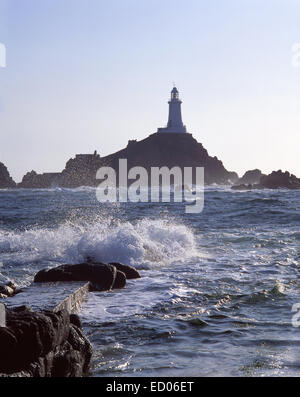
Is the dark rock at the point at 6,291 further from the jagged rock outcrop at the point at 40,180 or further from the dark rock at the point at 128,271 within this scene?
the jagged rock outcrop at the point at 40,180

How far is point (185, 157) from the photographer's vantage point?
350 feet

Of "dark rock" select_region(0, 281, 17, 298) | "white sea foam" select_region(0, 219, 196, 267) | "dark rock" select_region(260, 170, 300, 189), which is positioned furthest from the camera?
"dark rock" select_region(260, 170, 300, 189)

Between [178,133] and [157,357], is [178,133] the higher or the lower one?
the higher one

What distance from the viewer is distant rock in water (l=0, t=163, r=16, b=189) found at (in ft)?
301

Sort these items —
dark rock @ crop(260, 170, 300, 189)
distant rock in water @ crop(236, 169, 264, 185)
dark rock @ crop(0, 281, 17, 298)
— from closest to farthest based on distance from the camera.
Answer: dark rock @ crop(0, 281, 17, 298)
dark rock @ crop(260, 170, 300, 189)
distant rock in water @ crop(236, 169, 264, 185)

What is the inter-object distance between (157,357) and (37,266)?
655 centimetres

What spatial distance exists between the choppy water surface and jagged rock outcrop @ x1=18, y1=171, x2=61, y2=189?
259 feet

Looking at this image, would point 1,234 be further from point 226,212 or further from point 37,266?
point 226,212

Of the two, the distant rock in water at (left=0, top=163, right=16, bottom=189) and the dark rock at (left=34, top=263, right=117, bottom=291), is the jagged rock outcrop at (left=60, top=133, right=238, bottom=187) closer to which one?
the distant rock in water at (left=0, top=163, right=16, bottom=189)

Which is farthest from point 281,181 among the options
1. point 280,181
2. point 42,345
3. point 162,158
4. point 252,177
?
point 42,345

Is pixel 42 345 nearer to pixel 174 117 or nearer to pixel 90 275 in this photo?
pixel 90 275

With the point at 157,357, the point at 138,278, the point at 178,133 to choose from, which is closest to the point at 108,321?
the point at 157,357

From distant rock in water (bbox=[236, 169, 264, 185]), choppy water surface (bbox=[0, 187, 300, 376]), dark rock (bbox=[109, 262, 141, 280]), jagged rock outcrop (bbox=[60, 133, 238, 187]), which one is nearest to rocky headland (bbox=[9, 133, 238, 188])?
jagged rock outcrop (bbox=[60, 133, 238, 187])
